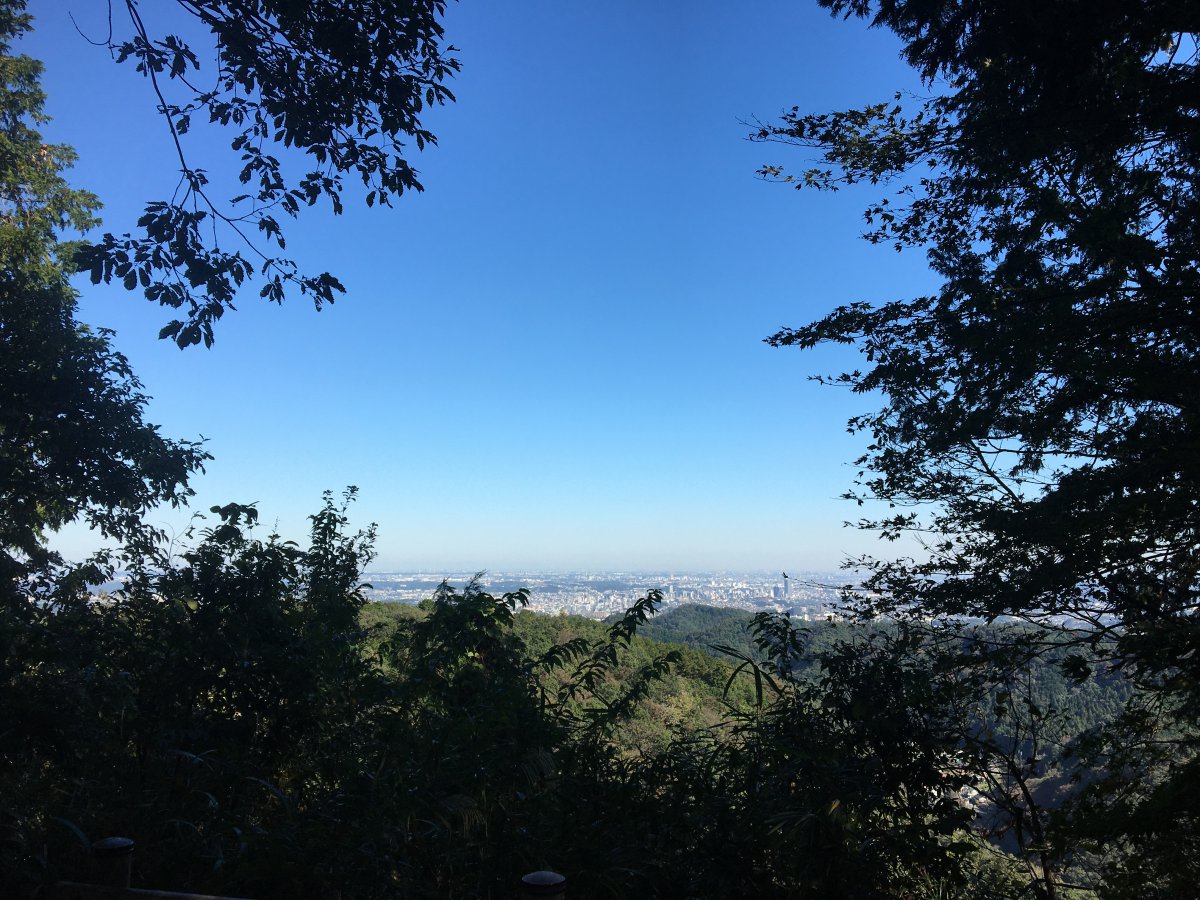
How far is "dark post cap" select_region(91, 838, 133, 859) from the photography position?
6.04 ft

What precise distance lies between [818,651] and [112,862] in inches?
116

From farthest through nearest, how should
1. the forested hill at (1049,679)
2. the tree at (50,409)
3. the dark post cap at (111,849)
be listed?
the tree at (50,409), the forested hill at (1049,679), the dark post cap at (111,849)

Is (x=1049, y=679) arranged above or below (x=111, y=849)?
below

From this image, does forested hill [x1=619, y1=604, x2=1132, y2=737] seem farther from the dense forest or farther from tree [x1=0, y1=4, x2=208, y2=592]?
tree [x1=0, y1=4, x2=208, y2=592]

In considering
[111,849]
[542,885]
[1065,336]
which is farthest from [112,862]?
[1065,336]

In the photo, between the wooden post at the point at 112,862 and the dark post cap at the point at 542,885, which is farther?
the wooden post at the point at 112,862

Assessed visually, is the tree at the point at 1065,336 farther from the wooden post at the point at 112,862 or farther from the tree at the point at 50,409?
the tree at the point at 50,409

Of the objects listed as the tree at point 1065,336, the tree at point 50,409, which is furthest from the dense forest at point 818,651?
the tree at point 50,409

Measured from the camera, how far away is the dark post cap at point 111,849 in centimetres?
184

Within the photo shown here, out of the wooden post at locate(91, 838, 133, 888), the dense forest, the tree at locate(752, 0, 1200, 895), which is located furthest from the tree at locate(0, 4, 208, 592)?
the tree at locate(752, 0, 1200, 895)

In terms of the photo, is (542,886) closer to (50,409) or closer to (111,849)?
(111,849)

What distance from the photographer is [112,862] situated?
1.85 m

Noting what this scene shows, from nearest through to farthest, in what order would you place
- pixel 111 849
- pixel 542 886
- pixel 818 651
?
1. pixel 542 886
2. pixel 111 849
3. pixel 818 651

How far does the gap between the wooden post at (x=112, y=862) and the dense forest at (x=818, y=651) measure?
36 centimetres
